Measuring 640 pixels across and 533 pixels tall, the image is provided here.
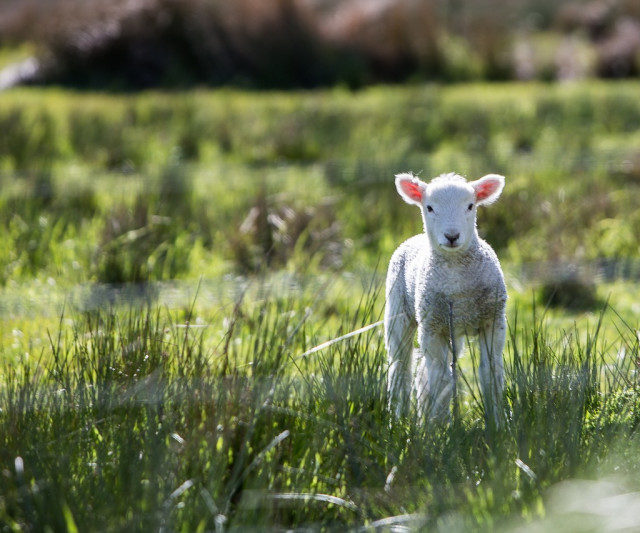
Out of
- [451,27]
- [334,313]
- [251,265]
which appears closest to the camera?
[334,313]

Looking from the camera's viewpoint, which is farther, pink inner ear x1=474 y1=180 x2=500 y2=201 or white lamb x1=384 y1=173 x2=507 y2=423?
pink inner ear x1=474 y1=180 x2=500 y2=201

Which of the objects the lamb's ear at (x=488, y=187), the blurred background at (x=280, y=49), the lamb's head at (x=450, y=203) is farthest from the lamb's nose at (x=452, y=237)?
the blurred background at (x=280, y=49)

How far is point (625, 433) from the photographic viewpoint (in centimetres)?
352

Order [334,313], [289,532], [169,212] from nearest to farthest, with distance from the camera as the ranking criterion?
1. [289,532]
2. [334,313]
3. [169,212]

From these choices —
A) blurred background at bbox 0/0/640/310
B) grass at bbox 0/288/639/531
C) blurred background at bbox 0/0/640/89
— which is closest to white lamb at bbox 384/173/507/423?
grass at bbox 0/288/639/531

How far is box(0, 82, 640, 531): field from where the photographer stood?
3.13 m

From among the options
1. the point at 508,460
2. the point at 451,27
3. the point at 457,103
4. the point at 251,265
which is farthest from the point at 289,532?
the point at 451,27

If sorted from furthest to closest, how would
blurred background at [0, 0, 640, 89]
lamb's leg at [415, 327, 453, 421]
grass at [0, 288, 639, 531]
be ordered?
blurred background at [0, 0, 640, 89] → lamb's leg at [415, 327, 453, 421] → grass at [0, 288, 639, 531]

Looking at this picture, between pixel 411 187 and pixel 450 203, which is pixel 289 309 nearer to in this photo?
pixel 411 187

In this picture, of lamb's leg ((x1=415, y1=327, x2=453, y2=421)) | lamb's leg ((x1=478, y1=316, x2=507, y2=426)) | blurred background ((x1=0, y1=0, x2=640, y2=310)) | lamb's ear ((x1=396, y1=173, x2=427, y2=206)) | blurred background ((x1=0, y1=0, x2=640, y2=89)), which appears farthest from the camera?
blurred background ((x1=0, y1=0, x2=640, y2=89))

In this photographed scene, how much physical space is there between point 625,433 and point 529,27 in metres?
18.6

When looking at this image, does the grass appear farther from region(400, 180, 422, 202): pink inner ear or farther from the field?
region(400, 180, 422, 202): pink inner ear

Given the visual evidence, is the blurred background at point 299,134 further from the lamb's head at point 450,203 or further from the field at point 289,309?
the lamb's head at point 450,203

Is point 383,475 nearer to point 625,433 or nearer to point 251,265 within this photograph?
point 625,433
